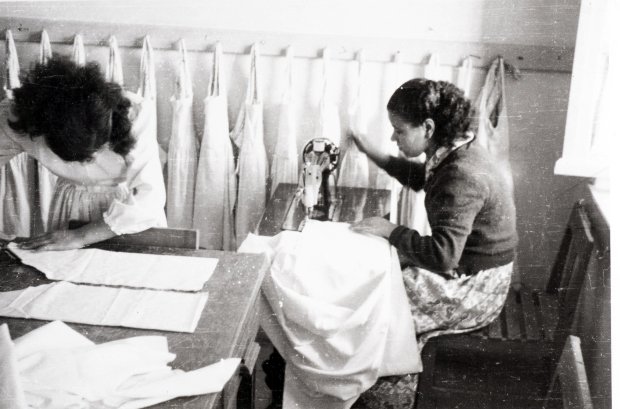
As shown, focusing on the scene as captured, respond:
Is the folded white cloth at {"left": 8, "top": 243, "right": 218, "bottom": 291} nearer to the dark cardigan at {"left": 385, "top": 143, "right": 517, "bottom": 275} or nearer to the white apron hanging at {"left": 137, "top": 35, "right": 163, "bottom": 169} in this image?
the dark cardigan at {"left": 385, "top": 143, "right": 517, "bottom": 275}

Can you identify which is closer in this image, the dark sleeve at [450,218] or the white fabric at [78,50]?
the dark sleeve at [450,218]

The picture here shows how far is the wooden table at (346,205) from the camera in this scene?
2.37 m

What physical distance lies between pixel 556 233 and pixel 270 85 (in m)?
1.53

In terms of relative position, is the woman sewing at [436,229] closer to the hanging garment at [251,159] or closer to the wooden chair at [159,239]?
the wooden chair at [159,239]

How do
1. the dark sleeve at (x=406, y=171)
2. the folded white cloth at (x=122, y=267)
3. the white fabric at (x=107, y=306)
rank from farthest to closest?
the dark sleeve at (x=406, y=171), the folded white cloth at (x=122, y=267), the white fabric at (x=107, y=306)

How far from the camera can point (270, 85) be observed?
2.93 meters

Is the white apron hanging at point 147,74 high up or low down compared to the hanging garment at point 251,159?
up

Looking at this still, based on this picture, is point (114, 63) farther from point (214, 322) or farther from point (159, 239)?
point (214, 322)

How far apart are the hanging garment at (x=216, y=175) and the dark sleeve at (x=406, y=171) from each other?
80cm

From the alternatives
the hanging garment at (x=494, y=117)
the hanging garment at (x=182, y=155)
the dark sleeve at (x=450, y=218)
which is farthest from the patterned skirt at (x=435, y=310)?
the hanging garment at (x=182, y=155)

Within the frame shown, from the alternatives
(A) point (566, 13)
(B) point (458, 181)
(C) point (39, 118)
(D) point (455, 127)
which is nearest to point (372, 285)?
(B) point (458, 181)

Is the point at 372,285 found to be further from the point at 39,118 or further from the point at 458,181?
the point at 39,118

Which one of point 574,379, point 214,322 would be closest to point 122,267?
point 214,322

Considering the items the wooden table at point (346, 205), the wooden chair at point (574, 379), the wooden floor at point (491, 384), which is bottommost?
the wooden floor at point (491, 384)
